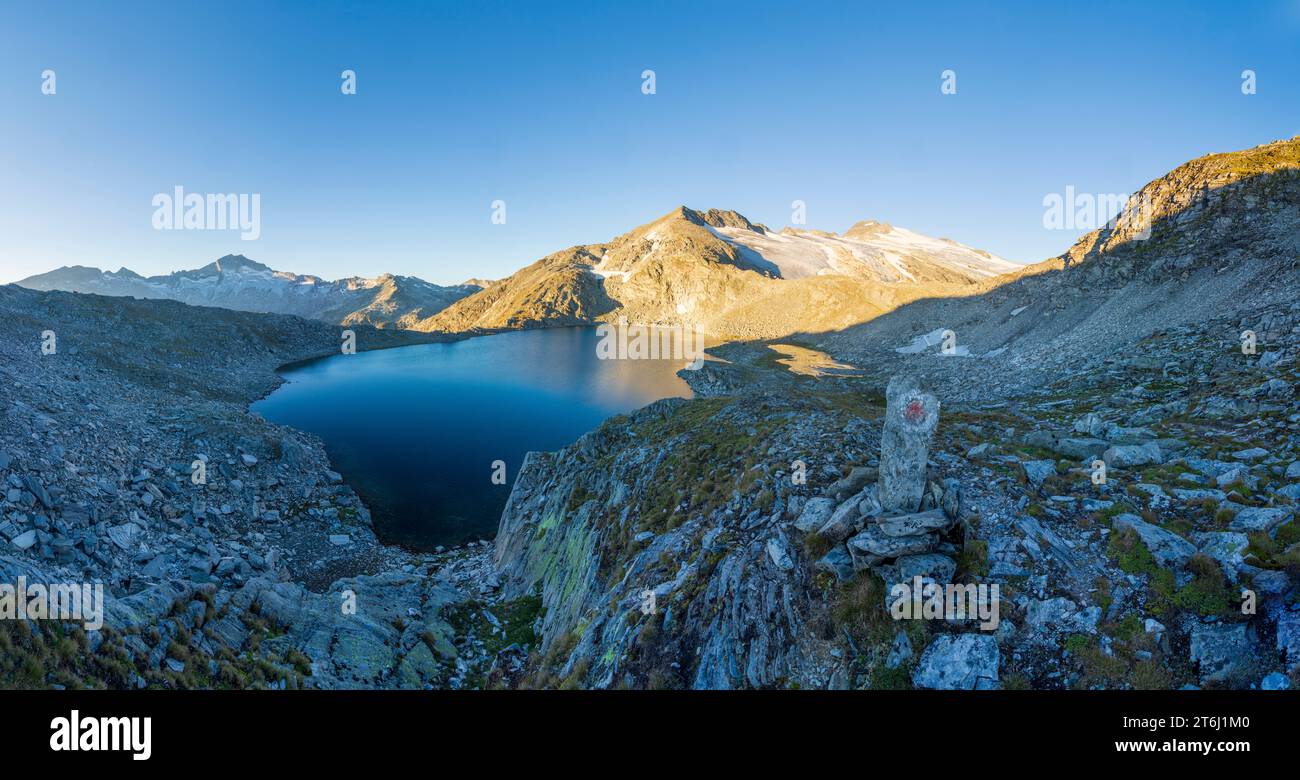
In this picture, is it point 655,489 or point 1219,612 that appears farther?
point 655,489

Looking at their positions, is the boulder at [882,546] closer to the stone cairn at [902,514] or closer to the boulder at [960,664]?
the stone cairn at [902,514]

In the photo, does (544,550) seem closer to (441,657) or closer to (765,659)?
(441,657)

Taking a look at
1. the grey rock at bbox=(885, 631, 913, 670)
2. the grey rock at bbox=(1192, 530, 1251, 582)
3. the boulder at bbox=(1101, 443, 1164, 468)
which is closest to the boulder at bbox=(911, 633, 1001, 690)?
the grey rock at bbox=(885, 631, 913, 670)

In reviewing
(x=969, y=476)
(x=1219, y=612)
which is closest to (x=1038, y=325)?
(x=969, y=476)

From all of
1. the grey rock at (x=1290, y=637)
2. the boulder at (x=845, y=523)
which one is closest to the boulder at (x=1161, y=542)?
the grey rock at (x=1290, y=637)

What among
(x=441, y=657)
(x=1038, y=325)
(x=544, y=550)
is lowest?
(x=441, y=657)

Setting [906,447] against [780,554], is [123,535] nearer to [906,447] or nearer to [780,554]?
[780,554]
